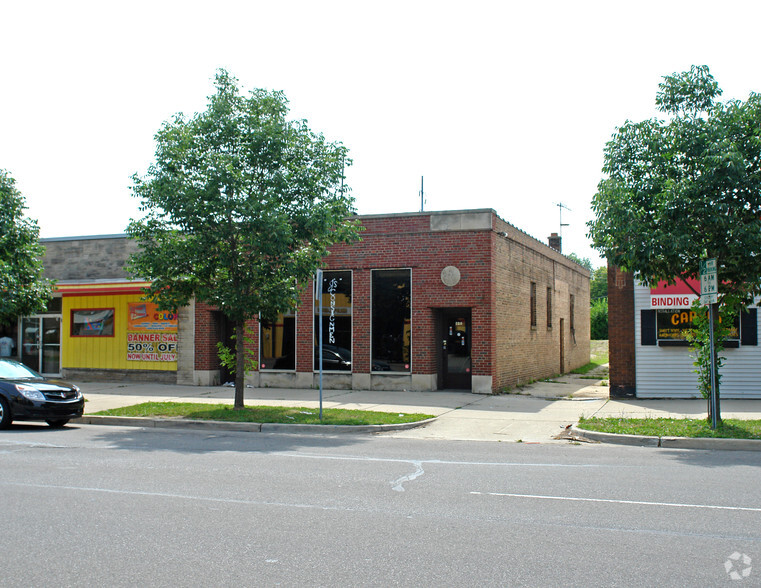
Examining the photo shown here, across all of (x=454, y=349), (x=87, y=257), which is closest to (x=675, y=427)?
(x=454, y=349)

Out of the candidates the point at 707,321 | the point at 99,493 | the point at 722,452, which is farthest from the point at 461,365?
the point at 99,493

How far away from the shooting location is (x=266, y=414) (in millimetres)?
14273

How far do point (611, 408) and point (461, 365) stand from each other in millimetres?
4663

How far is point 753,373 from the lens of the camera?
1708 centimetres

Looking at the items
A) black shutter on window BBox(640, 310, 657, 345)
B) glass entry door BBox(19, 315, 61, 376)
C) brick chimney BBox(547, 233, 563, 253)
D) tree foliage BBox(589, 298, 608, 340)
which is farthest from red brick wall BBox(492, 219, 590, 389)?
tree foliage BBox(589, 298, 608, 340)

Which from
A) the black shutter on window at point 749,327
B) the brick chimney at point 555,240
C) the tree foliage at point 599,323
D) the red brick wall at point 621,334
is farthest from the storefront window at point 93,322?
the tree foliage at point 599,323

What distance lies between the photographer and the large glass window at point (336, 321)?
1972 cm

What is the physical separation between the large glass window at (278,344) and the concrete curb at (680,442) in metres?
10.3

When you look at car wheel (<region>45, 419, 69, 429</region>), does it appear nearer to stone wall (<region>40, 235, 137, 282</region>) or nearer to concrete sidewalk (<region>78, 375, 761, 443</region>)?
concrete sidewalk (<region>78, 375, 761, 443</region>)

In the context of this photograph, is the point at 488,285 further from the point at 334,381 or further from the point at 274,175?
the point at 274,175

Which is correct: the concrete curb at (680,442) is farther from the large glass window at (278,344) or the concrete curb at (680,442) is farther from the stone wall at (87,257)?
the stone wall at (87,257)

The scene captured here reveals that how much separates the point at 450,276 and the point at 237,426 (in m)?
7.77

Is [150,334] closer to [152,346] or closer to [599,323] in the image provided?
[152,346]

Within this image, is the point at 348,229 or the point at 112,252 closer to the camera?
the point at 348,229
